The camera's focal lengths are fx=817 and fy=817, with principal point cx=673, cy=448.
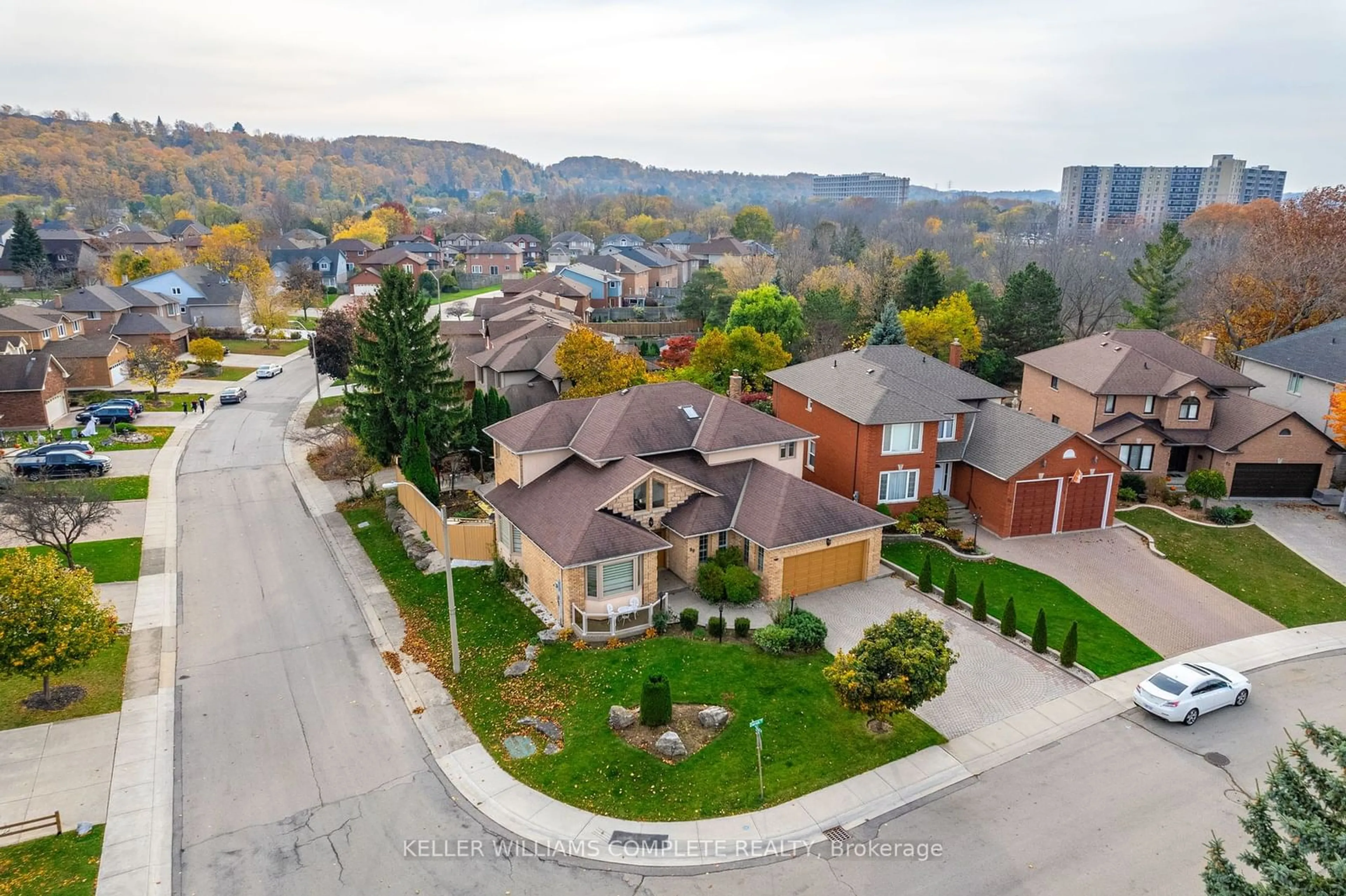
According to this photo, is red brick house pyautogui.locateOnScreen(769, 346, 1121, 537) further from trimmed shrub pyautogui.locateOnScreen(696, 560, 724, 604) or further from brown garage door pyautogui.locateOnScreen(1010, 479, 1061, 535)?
trimmed shrub pyautogui.locateOnScreen(696, 560, 724, 604)

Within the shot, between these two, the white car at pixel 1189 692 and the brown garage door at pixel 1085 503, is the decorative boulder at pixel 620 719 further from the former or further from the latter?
the brown garage door at pixel 1085 503

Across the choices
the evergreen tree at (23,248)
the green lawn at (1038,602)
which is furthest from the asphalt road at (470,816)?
the evergreen tree at (23,248)

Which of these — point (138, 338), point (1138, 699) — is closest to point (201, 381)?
point (138, 338)

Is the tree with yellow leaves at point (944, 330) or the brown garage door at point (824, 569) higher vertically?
the tree with yellow leaves at point (944, 330)

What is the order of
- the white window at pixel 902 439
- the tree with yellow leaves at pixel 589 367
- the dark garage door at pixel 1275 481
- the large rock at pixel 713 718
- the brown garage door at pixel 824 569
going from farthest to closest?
the tree with yellow leaves at pixel 589 367, the dark garage door at pixel 1275 481, the white window at pixel 902 439, the brown garage door at pixel 824 569, the large rock at pixel 713 718

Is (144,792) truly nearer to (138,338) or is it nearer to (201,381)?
(201,381)

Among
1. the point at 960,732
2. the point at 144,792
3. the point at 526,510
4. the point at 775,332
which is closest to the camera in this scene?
the point at 144,792

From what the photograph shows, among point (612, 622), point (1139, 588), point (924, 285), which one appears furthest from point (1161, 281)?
point (612, 622)
